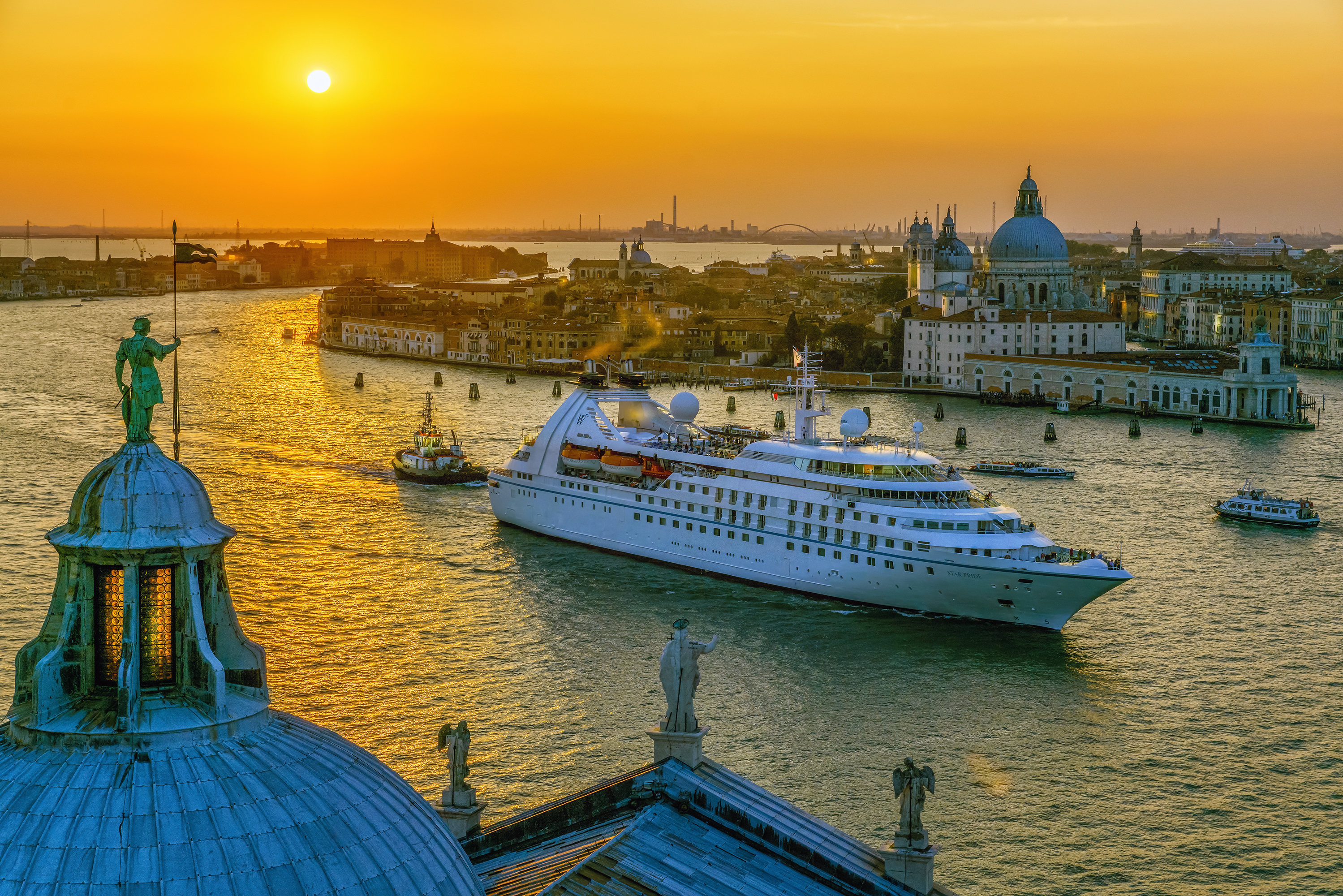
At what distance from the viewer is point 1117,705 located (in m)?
14.7

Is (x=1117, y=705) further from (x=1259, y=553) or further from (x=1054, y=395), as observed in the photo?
(x=1054, y=395)

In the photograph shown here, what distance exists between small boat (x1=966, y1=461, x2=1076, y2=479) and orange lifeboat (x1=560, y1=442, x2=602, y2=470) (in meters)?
9.35

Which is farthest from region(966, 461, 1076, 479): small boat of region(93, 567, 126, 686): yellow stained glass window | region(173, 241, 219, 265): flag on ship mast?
region(93, 567, 126, 686): yellow stained glass window

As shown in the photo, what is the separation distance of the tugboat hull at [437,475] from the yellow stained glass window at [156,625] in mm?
23948

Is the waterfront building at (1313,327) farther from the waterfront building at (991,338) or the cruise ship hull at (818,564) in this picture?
the cruise ship hull at (818,564)

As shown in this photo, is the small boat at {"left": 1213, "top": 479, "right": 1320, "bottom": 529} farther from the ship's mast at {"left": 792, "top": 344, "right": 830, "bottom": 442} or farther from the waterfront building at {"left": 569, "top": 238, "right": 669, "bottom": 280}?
the waterfront building at {"left": 569, "top": 238, "right": 669, "bottom": 280}

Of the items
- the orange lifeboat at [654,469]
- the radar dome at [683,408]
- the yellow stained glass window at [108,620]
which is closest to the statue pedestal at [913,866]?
the yellow stained glass window at [108,620]

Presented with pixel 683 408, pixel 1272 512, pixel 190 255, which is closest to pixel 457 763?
pixel 190 255

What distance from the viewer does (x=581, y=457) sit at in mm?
23875

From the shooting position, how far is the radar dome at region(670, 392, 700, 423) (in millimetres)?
24359

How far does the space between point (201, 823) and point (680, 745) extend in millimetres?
2518

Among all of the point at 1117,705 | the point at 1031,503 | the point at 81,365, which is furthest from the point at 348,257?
the point at 1117,705

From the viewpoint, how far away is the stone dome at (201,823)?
135 inches

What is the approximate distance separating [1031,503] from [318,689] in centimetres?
1489
